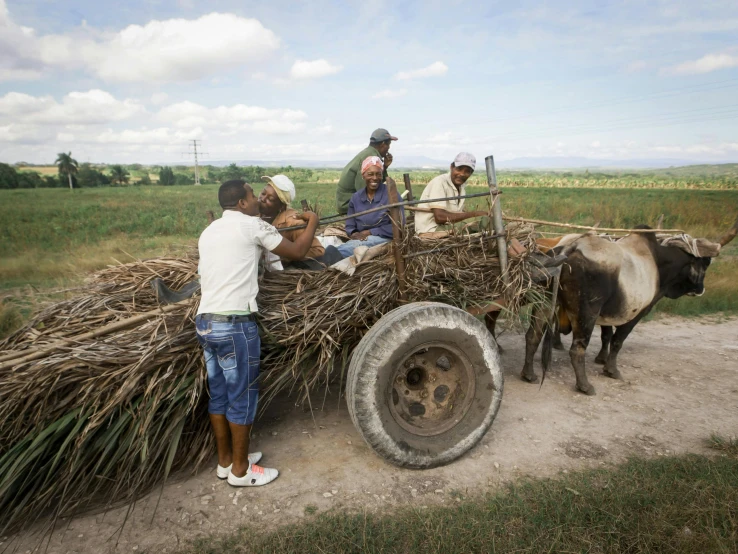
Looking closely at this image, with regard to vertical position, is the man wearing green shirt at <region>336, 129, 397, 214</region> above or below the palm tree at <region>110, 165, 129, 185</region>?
below

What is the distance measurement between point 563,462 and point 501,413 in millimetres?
770

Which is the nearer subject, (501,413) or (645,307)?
(501,413)

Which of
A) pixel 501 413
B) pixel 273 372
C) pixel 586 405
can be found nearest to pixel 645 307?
pixel 586 405

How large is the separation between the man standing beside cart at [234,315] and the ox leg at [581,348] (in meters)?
3.03

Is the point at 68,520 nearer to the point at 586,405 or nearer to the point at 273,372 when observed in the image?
the point at 273,372

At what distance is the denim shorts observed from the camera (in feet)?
9.34

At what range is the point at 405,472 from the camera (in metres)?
3.37

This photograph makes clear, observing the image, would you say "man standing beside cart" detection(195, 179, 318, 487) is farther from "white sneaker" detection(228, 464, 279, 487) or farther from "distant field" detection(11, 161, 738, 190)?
"distant field" detection(11, 161, 738, 190)

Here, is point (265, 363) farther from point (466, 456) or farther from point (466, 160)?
point (466, 160)

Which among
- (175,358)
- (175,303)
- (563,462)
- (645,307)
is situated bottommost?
(563,462)

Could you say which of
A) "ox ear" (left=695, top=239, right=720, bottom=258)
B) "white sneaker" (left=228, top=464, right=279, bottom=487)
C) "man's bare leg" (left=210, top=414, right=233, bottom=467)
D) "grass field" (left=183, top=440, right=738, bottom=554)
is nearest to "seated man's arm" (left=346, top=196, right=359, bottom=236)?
"man's bare leg" (left=210, top=414, right=233, bottom=467)

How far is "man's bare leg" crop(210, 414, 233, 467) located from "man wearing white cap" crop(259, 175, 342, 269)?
1.29m

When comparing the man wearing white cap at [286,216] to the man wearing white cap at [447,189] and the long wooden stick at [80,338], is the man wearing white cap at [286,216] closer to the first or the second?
the long wooden stick at [80,338]

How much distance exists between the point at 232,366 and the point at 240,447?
62 centimetres
